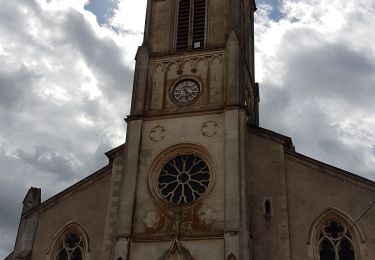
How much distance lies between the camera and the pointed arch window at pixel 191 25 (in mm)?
27859

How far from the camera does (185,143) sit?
2478 centimetres

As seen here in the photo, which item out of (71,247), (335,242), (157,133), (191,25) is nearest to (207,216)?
(157,133)

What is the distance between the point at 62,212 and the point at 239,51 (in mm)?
11636

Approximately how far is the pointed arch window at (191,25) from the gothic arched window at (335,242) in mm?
11173

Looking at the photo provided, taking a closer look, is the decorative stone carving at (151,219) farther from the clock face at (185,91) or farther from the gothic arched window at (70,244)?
the clock face at (185,91)

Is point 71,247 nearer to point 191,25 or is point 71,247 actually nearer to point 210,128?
point 210,128

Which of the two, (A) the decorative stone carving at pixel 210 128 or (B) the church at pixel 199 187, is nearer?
(B) the church at pixel 199 187

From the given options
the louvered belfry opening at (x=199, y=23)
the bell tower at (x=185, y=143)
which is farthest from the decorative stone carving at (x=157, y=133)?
the louvered belfry opening at (x=199, y=23)

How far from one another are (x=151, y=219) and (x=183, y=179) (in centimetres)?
232

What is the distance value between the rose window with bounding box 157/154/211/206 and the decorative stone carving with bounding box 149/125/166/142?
126 centimetres

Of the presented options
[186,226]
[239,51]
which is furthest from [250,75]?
[186,226]

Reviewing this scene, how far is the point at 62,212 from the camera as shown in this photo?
85.3ft

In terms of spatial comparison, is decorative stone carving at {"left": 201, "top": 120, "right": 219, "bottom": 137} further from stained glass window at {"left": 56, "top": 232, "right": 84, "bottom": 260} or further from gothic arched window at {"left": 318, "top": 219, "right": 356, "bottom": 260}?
stained glass window at {"left": 56, "top": 232, "right": 84, "bottom": 260}

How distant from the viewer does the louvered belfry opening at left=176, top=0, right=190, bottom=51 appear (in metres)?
28.0
